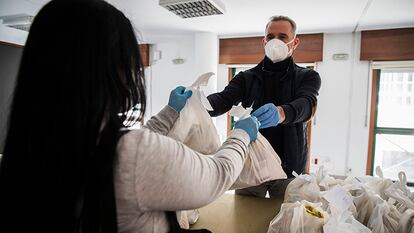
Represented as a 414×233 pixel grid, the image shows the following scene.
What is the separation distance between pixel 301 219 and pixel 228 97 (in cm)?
84

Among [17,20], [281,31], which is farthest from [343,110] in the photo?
[17,20]

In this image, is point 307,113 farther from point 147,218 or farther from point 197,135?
point 147,218

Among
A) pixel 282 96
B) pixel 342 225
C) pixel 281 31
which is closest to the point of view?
pixel 342 225

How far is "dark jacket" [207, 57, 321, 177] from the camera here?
4.60 ft

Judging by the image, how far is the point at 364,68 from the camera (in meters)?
3.67

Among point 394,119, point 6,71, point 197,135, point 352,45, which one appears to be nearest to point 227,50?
point 352,45

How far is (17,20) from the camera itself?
9.72 ft

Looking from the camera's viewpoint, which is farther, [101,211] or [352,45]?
[352,45]

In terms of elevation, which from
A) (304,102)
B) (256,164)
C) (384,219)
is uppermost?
(304,102)

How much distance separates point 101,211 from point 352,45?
403 centimetres

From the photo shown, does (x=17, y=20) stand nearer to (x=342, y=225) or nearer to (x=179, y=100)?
(x=179, y=100)

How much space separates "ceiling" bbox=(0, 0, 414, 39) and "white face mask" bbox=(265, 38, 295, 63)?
133 centimetres

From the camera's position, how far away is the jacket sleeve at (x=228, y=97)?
148 centimetres

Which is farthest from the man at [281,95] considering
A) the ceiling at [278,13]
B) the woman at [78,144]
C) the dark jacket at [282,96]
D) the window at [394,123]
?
the window at [394,123]
